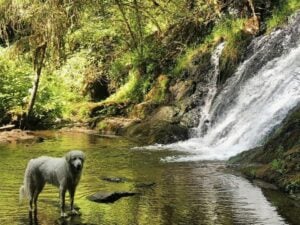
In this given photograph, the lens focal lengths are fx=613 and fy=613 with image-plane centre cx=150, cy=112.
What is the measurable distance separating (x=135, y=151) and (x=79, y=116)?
933 centimetres

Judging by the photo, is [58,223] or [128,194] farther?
[128,194]

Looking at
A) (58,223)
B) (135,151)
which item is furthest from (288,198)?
(135,151)

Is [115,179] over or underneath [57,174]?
underneath

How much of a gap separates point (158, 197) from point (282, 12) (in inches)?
506

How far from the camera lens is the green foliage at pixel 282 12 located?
19542 mm

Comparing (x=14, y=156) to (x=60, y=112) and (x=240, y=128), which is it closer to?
(x=240, y=128)

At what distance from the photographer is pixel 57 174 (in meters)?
7.58

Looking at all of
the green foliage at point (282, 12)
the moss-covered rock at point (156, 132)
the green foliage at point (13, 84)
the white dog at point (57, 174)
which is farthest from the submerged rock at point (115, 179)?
the green foliage at point (13, 84)

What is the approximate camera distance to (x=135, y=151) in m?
14.6

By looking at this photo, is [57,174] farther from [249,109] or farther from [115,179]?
[249,109]

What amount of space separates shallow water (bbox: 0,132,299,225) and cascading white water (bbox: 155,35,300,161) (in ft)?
5.19

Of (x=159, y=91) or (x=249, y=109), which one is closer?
(x=249, y=109)

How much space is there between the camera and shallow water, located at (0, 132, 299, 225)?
732cm

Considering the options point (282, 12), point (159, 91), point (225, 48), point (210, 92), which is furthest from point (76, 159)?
point (159, 91)
